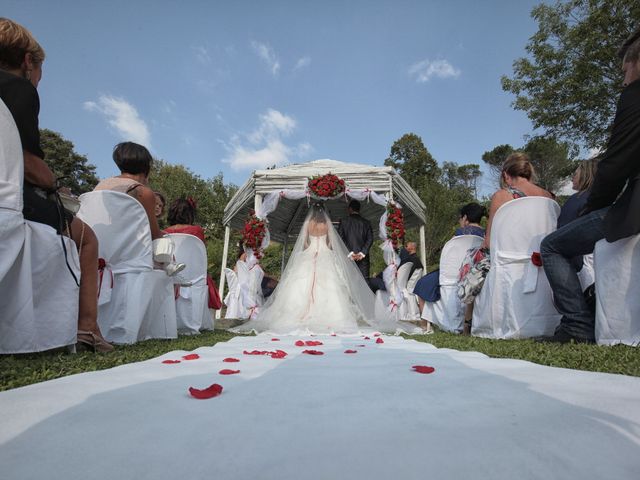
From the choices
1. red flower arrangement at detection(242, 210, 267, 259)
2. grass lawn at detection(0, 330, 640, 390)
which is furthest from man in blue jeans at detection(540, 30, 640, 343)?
red flower arrangement at detection(242, 210, 267, 259)

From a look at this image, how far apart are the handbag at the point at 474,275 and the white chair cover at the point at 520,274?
0.31 metres

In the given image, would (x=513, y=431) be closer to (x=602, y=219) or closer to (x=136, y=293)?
(x=602, y=219)

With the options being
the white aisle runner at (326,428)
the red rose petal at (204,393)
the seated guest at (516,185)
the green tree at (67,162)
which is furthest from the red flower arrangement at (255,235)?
the green tree at (67,162)

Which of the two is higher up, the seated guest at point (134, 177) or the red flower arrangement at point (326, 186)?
the red flower arrangement at point (326, 186)

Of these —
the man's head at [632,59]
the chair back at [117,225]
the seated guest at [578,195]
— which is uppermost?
the man's head at [632,59]

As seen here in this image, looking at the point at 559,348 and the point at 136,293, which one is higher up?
the point at 136,293

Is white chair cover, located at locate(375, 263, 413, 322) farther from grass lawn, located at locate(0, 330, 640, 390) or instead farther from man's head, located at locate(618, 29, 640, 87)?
man's head, located at locate(618, 29, 640, 87)

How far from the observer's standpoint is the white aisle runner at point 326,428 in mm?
815

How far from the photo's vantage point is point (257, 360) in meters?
2.36

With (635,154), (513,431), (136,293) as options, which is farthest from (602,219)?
(136,293)

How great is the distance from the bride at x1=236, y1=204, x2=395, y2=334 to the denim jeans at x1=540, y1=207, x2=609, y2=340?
2659 mm

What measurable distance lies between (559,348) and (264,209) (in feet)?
20.3

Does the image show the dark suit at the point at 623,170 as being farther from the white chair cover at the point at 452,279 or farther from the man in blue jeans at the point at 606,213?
the white chair cover at the point at 452,279

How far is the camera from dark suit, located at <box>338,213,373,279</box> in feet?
24.2
